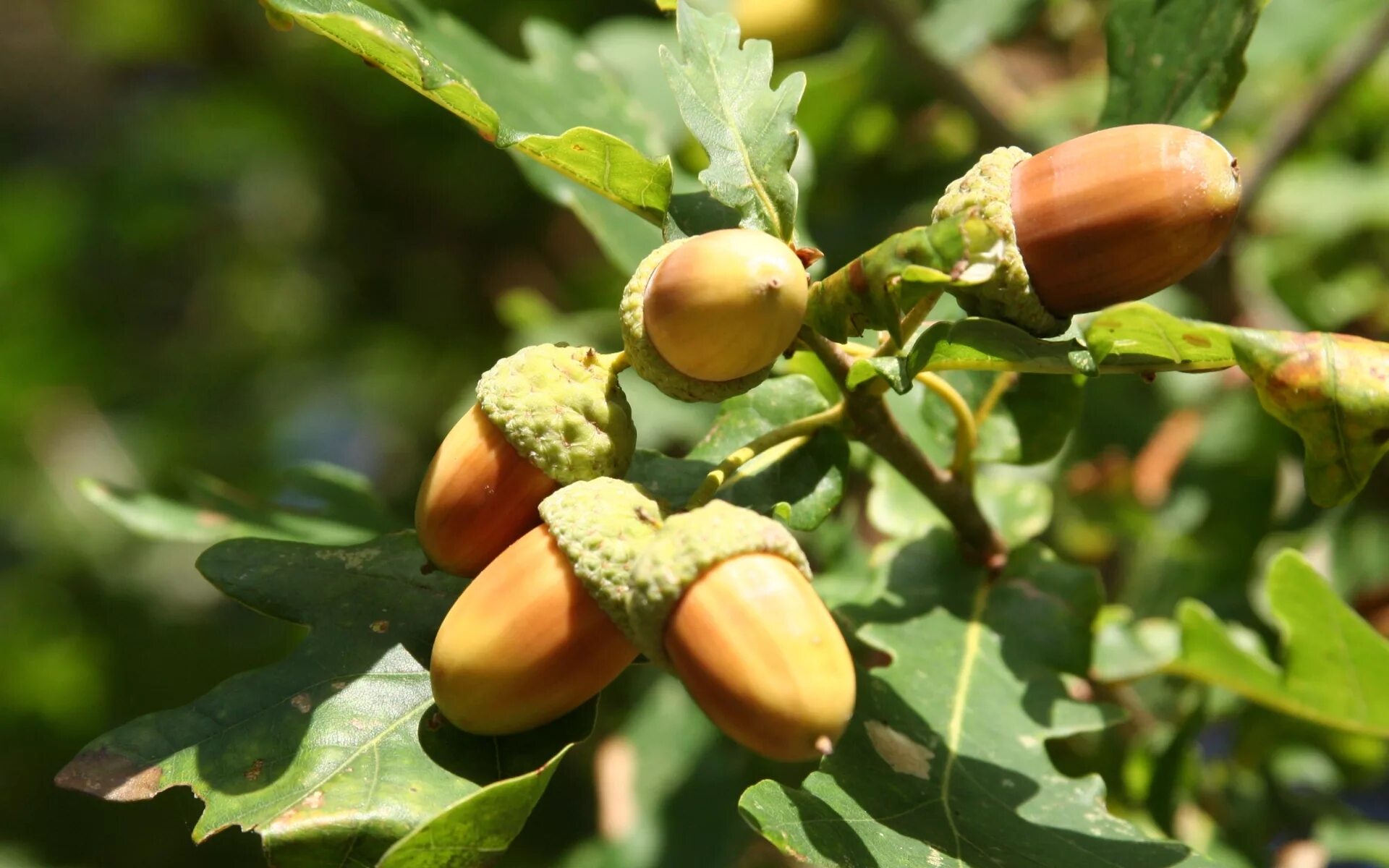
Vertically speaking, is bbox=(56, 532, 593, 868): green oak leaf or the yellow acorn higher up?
the yellow acorn

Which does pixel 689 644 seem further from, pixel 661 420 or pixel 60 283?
pixel 60 283

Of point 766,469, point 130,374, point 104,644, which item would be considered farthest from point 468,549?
point 130,374

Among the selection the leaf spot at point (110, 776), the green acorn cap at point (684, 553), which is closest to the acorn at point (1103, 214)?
the green acorn cap at point (684, 553)

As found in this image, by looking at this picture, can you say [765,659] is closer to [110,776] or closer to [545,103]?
[110,776]

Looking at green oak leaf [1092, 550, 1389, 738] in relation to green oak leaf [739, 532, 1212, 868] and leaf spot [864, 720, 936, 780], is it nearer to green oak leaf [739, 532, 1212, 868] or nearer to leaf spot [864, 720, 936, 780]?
green oak leaf [739, 532, 1212, 868]

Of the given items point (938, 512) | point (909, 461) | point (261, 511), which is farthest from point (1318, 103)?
point (261, 511)

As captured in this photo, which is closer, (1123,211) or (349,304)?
(1123,211)

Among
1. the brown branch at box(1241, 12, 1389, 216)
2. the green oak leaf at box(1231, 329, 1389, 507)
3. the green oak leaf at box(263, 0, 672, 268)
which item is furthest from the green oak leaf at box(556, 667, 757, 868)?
the brown branch at box(1241, 12, 1389, 216)
